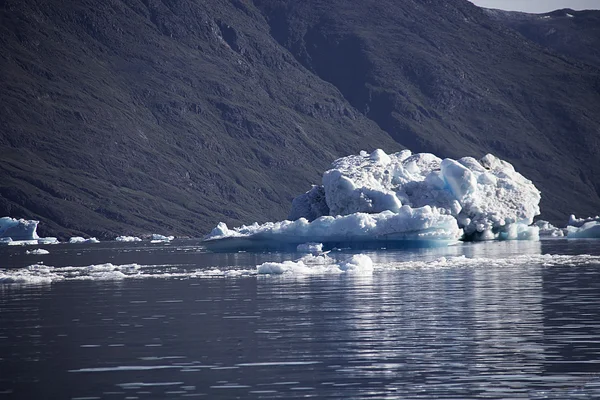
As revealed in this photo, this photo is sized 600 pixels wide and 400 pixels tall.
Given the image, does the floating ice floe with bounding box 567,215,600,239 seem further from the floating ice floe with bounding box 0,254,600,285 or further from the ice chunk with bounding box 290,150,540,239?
the floating ice floe with bounding box 0,254,600,285

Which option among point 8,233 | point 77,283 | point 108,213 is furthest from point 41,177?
point 77,283

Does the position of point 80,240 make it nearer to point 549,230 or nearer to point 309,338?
point 549,230

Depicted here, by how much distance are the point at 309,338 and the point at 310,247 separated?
47.6 meters

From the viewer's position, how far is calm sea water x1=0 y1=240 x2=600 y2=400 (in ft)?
66.5

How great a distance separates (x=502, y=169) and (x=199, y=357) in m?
63.8

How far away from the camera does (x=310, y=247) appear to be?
73875 mm

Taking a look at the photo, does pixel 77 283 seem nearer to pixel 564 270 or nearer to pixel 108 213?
pixel 564 270

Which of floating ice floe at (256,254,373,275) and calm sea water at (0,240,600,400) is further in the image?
floating ice floe at (256,254,373,275)

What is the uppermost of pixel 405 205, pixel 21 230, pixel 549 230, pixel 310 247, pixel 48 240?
pixel 21 230

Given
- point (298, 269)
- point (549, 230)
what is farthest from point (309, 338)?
point (549, 230)

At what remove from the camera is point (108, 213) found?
637 ft

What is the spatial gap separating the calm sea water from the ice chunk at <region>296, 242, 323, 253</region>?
2667 cm

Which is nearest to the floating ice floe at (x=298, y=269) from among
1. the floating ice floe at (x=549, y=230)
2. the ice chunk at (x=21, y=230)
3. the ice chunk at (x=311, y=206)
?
the ice chunk at (x=311, y=206)

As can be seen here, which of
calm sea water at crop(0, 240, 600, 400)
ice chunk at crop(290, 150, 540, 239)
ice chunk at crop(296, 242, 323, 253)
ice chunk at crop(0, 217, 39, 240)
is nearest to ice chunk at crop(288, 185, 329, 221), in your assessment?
ice chunk at crop(290, 150, 540, 239)
